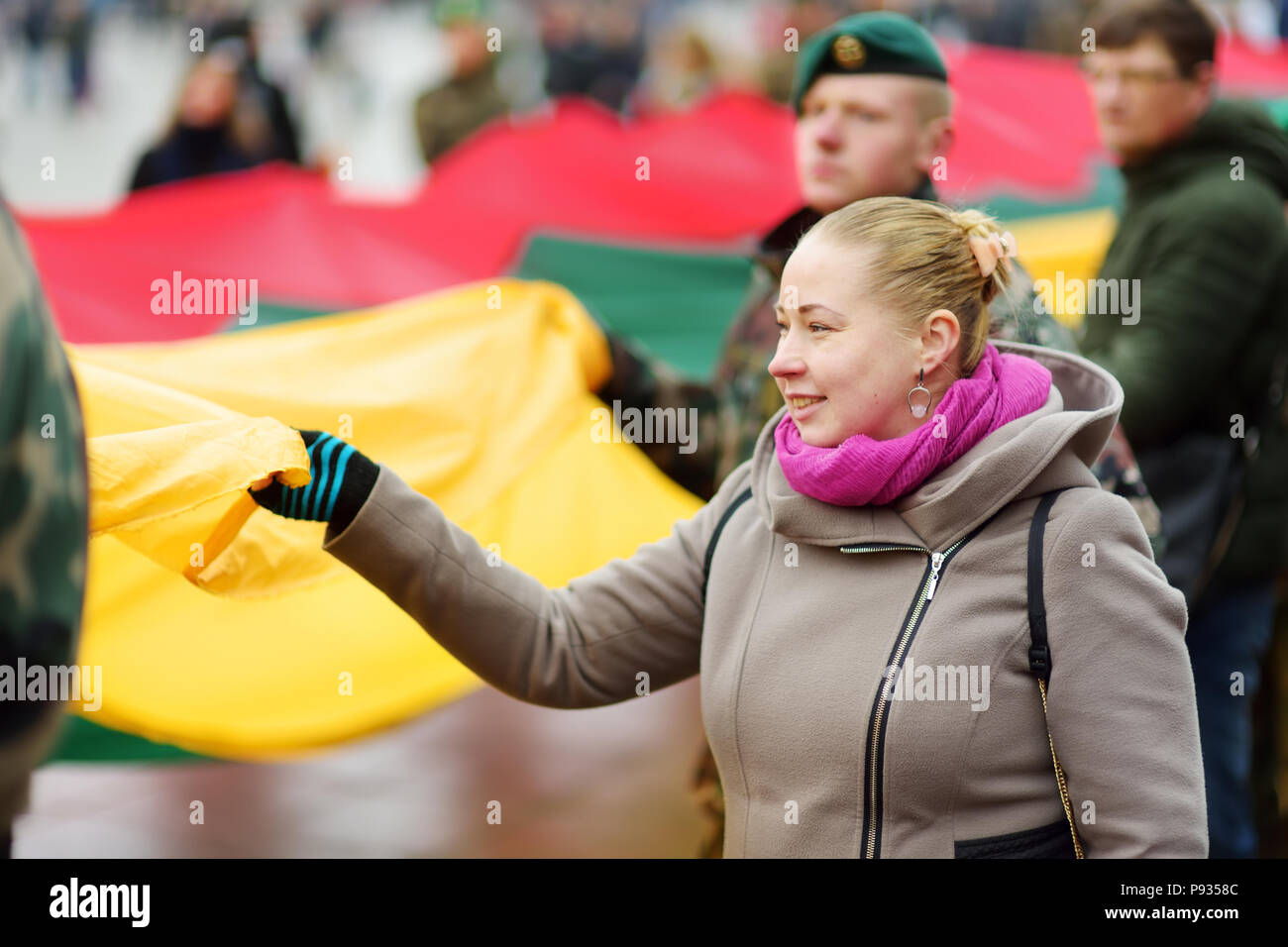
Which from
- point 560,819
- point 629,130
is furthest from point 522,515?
point 629,130

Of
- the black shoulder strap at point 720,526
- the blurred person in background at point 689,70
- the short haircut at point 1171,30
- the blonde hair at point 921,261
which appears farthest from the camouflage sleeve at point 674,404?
the blurred person in background at point 689,70

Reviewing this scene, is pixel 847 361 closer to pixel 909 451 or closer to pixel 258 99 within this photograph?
pixel 909 451

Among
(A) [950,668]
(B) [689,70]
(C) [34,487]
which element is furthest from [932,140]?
(B) [689,70]

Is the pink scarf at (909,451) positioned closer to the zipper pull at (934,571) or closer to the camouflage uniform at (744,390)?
the zipper pull at (934,571)

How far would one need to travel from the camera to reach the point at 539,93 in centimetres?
1354

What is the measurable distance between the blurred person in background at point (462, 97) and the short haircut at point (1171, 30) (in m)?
4.10

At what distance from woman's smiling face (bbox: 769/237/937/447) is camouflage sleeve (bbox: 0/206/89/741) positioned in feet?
2.84

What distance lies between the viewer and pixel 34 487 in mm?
914

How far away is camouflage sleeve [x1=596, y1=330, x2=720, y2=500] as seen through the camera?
2648mm

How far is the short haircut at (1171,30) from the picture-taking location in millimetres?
2758

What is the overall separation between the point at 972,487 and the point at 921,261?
0.92 feet
